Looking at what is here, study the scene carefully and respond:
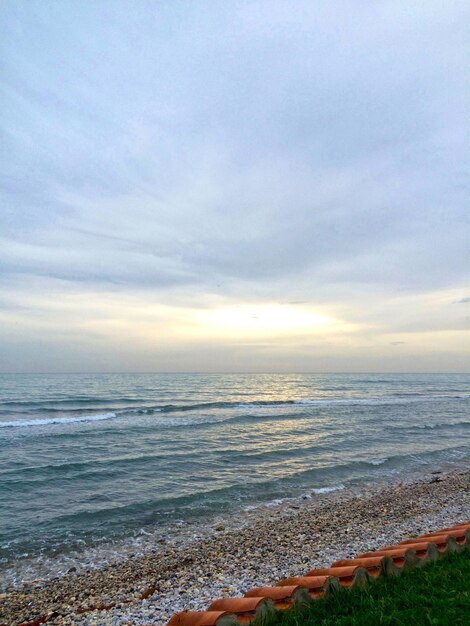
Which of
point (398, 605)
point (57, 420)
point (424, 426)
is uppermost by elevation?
point (398, 605)

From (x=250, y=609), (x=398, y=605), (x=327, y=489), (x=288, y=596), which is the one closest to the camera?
(x=250, y=609)

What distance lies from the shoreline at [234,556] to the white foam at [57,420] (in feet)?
80.8

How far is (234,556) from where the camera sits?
806 cm

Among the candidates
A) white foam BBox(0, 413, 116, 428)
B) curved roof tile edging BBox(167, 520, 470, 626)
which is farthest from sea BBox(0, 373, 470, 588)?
curved roof tile edging BBox(167, 520, 470, 626)

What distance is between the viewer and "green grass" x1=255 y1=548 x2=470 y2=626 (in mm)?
3871

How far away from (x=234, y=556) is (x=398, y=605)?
15.5 feet

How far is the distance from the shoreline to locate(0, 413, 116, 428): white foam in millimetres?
24622

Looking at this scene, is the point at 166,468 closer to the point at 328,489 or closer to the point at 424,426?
the point at 328,489

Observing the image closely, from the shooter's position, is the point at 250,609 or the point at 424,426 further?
the point at 424,426

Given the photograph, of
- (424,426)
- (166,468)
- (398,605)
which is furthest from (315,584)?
(424,426)

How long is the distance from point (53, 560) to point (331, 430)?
2075cm

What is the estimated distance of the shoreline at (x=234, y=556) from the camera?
632 centimetres

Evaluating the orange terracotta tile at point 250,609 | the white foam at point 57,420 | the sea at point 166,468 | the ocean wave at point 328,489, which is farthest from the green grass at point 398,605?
the white foam at point 57,420

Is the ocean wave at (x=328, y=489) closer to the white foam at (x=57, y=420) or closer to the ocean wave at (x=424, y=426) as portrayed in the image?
the ocean wave at (x=424, y=426)
